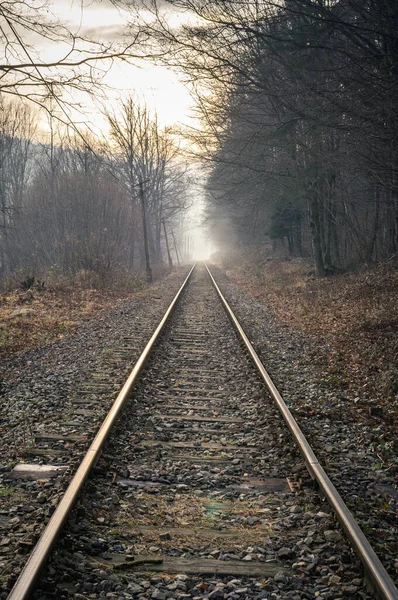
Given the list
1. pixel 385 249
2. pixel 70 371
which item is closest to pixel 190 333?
pixel 70 371

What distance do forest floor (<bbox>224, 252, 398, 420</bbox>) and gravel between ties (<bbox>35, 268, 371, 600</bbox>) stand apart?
2.15 m

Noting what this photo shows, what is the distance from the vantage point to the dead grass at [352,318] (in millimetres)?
7893

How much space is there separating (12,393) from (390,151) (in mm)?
10986

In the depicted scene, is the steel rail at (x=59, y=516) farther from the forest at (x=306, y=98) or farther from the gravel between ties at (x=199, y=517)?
the forest at (x=306, y=98)

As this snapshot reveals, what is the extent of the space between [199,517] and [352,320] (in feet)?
29.1

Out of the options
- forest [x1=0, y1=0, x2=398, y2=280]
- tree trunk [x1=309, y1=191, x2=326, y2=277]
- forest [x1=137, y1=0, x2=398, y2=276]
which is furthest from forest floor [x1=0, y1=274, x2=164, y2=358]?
tree trunk [x1=309, y1=191, x2=326, y2=277]

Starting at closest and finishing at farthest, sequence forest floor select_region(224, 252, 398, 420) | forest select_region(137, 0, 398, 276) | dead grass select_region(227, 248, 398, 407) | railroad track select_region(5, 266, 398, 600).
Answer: railroad track select_region(5, 266, 398, 600) < forest floor select_region(224, 252, 398, 420) < dead grass select_region(227, 248, 398, 407) < forest select_region(137, 0, 398, 276)

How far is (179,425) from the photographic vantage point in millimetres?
5676

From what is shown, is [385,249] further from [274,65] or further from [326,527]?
[326,527]

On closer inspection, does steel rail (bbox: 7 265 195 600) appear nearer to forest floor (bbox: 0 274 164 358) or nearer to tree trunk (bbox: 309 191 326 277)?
forest floor (bbox: 0 274 164 358)

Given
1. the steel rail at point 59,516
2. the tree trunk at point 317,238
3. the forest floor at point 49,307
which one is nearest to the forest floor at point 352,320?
the tree trunk at point 317,238

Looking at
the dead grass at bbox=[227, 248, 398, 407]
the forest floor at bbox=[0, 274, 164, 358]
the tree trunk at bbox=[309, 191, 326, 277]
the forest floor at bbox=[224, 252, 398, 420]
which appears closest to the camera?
the forest floor at bbox=[224, 252, 398, 420]

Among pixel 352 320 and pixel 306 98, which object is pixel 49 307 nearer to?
pixel 352 320

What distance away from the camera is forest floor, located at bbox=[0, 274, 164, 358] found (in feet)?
35.9
